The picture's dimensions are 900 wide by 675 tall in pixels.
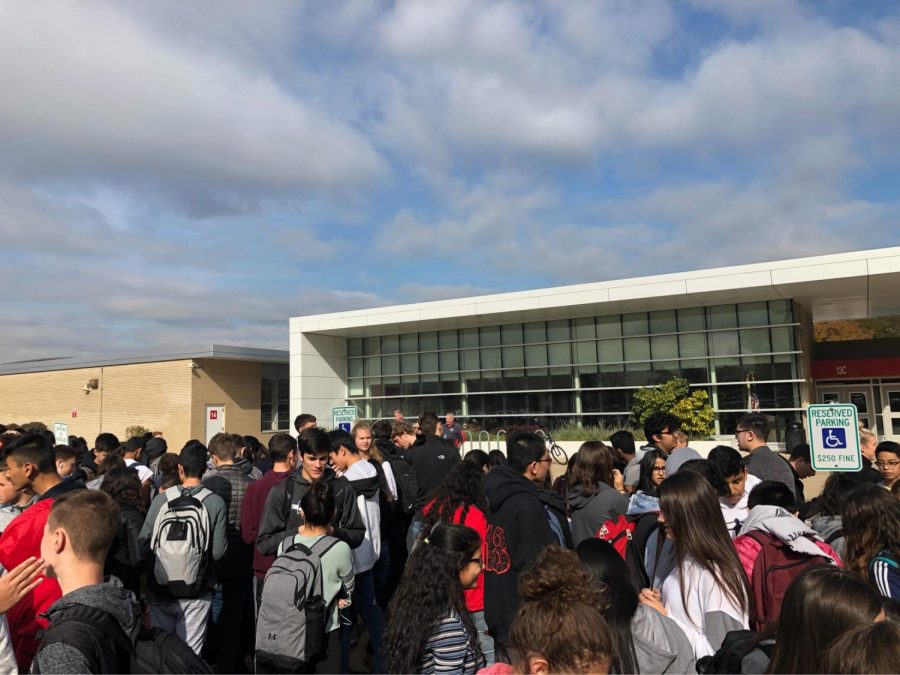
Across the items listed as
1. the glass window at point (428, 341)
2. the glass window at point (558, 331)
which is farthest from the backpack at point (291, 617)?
the glass window at point (428, 341)

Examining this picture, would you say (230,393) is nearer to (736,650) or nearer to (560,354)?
(560,354)

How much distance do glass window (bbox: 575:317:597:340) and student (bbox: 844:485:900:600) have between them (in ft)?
69.4

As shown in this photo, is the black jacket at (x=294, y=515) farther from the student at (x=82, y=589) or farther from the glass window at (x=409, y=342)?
the glass window at (x=409, y=342)

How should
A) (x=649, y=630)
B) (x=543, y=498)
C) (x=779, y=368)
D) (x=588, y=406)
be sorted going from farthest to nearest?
(x=588, y=406) → (x=779, y=368) → (x=543, y=498) → (x=649, y=630)

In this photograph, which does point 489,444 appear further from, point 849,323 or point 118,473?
point 849,323

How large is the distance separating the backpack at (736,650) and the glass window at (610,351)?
71.6ft

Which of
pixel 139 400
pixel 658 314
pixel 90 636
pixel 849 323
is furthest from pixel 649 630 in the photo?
pixel 849 323

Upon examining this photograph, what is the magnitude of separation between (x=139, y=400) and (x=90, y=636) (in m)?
29.6

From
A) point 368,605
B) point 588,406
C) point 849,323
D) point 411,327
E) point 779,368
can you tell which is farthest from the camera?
point 849,323

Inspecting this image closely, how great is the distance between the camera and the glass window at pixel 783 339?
20.6 metres

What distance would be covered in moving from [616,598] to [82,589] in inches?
82.3

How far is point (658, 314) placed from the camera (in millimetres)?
22984

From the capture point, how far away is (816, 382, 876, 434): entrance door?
2412cm

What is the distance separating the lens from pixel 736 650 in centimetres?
223
